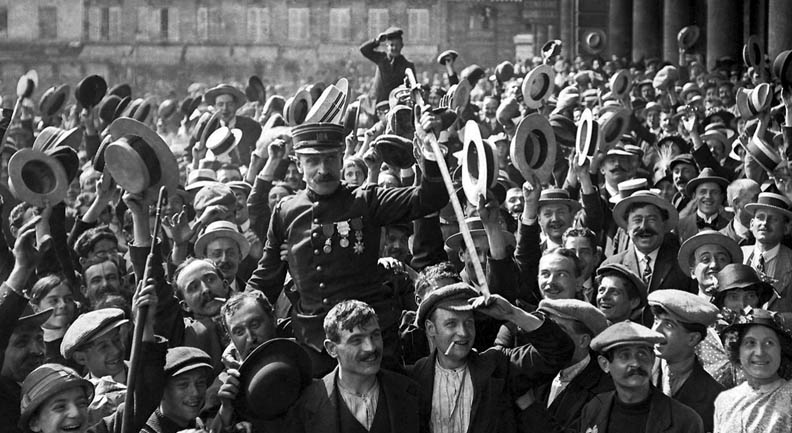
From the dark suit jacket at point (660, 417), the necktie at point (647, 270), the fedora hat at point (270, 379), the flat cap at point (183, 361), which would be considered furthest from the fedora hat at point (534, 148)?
the fedora hat at point (270, 379)

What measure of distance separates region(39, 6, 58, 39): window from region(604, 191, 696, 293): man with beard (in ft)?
177

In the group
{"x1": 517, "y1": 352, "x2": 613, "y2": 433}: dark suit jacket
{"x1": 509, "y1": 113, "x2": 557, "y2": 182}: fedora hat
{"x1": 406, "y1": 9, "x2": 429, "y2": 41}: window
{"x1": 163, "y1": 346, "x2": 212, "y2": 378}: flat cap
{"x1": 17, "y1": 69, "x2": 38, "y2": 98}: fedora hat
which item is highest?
{"x1": 406, "y1": 9, "x2": 429, "y2": 41}: window

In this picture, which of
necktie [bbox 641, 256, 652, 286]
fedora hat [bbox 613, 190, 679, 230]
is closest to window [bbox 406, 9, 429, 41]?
fedora hat [bbox 613, 190, 679, 230]

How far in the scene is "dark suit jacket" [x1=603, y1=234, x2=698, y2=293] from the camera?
31.3 ft

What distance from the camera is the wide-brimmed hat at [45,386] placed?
7.00 meters

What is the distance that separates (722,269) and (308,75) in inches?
1963

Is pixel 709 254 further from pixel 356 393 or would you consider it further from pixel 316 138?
pixel 356 393

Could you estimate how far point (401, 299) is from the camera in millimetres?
8977

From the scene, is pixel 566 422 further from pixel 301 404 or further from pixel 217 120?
pixel 217 120

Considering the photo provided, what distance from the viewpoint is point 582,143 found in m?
11.2

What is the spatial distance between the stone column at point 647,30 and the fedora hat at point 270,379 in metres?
27.8

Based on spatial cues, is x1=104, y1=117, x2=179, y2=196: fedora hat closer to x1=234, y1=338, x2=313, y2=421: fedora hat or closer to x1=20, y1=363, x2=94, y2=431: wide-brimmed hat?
x1=20, y1=363, x2=94, y2=431: wide-brimmed hat

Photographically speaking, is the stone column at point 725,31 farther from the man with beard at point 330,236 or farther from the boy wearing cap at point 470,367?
the boy wearing cap at point 470,367

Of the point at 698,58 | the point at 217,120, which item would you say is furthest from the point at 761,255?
the point at 698,58
